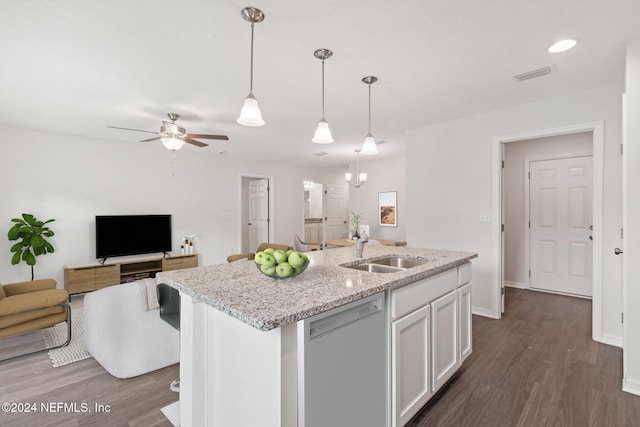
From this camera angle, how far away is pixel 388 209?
6.92 metres

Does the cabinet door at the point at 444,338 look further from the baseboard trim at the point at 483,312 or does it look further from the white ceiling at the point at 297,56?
the white ceiling at the point at 297,56

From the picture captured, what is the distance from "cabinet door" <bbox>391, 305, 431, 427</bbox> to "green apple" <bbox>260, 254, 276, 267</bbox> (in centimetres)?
72

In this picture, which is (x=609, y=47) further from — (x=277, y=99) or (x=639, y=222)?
(x=277, y=99)

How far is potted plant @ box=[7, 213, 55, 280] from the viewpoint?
383 cm

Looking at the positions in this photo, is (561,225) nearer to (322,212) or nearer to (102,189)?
(322,212)

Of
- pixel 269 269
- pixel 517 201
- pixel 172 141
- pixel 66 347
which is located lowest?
pixel 66 347

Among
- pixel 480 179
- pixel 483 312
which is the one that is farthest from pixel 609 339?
pixel 480 179

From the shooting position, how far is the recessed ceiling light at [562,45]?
210 centimetres

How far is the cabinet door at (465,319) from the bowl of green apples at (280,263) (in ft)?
4.63

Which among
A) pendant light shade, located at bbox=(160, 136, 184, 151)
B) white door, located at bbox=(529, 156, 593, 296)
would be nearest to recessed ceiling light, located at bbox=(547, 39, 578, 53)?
white door, located at bbox=(529, 156, 593, 296)

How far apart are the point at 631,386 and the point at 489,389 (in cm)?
98

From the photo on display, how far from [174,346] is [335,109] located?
2.88m

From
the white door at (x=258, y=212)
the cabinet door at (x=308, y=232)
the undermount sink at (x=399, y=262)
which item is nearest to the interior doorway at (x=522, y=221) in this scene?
the undermount sink at (x=399, y=262)

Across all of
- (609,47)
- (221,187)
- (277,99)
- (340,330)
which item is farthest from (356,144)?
(340,330)
